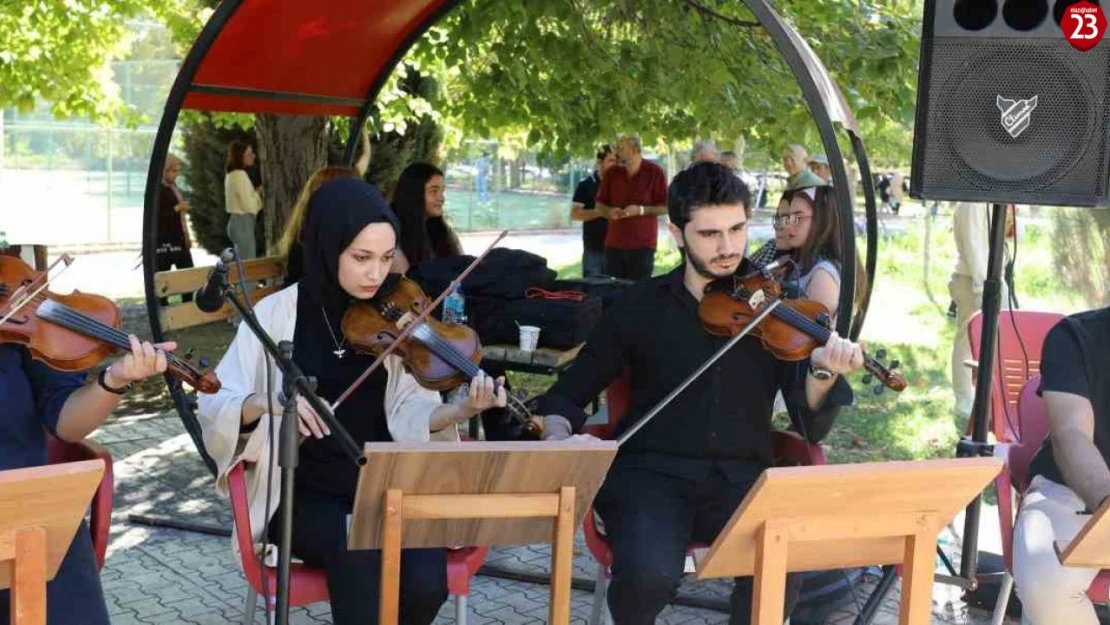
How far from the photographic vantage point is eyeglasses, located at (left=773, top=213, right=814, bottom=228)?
426 cm

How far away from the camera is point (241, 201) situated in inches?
397

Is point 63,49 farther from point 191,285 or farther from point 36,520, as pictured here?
point 36,520

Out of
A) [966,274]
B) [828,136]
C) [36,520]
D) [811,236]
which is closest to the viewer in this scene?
[36,520]

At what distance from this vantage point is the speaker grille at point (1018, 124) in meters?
3.22

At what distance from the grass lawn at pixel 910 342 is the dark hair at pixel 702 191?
2.70 ft

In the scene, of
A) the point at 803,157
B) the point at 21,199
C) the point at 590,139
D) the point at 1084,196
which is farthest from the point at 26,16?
the point at 21,199

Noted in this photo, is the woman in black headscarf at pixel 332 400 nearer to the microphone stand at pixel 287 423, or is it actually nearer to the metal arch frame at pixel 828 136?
the microphone stand at pixel 287 423

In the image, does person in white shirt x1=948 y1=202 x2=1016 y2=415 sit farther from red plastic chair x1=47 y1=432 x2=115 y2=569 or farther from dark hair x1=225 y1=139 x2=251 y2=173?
dark hair x1=225 y1=139 x2=251 y2=173

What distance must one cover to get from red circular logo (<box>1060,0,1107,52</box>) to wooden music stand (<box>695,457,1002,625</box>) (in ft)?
5.01

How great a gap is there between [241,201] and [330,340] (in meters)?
7.39

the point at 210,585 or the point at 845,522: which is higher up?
the point at 845,522

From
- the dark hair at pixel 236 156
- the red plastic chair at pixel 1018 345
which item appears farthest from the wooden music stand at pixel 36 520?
the dark hair at pixel 236 156

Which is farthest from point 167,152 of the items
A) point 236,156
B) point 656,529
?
point 236,156

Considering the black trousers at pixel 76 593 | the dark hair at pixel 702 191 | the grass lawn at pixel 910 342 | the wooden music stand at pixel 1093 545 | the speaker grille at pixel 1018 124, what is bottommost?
the grass lawn at pixel 910 342
